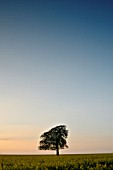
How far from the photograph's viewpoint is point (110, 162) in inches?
1437

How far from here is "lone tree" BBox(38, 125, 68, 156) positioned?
83688 millimetres

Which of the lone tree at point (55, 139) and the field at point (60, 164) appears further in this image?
the lone tree at point (55, 139)

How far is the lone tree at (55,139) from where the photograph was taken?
3295 inches

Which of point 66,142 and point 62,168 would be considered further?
point 66,142

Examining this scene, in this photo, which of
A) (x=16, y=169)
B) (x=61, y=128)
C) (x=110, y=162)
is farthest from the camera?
(x=61, y=128)

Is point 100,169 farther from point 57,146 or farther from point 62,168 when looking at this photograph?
point 57,146

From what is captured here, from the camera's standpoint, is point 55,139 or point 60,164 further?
point 55,139

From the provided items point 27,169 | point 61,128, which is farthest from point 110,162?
point 61,128

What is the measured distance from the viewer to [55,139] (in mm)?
84000

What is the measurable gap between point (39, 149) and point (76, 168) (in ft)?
197

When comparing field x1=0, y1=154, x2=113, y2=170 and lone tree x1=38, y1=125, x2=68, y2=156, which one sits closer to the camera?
field x1=0, y1=154, x2=113, y2=170

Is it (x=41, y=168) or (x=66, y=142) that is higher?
(x=66, y=142)

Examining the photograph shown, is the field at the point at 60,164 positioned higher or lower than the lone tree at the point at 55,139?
lower

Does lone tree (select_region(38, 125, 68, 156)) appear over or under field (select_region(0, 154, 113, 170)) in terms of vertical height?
over
